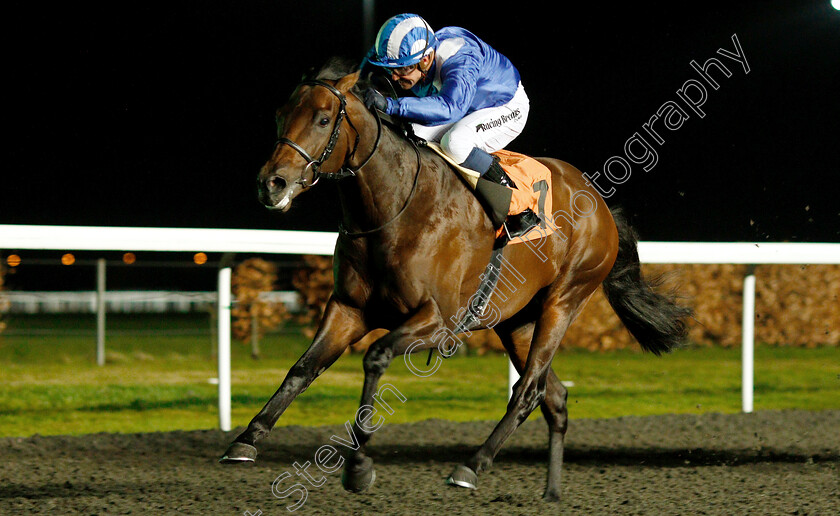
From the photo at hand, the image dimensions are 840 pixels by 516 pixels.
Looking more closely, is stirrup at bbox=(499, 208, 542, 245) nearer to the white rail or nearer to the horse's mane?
the horse's mane

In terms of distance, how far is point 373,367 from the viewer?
2.65 m

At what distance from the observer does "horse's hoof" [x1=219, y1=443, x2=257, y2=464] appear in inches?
99.0

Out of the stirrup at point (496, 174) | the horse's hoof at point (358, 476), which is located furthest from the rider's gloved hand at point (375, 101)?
the horse's hoof at point (358, 476)

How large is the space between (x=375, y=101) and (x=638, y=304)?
1977 mm

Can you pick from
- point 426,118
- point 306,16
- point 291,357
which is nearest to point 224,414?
point 426,118

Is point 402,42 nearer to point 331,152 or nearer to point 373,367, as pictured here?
point 331,152

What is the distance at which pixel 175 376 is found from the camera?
7.24 metres

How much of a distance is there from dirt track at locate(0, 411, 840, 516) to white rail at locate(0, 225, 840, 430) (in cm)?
48

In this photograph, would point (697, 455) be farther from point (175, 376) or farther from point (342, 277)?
point (175, 376)

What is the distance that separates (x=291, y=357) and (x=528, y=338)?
17.0 ft

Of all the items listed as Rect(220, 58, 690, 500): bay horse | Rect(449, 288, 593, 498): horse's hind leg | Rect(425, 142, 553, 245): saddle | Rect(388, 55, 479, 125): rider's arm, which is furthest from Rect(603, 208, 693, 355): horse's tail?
Rect(388, 55, 479, 125): rider's arm

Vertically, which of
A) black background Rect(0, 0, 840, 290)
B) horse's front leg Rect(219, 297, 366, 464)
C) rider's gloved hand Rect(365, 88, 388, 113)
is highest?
black background Rect(0, 0, 840, 290)

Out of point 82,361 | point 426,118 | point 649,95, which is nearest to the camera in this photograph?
point 426,118

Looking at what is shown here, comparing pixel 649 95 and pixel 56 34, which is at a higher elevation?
pixel 56 34
